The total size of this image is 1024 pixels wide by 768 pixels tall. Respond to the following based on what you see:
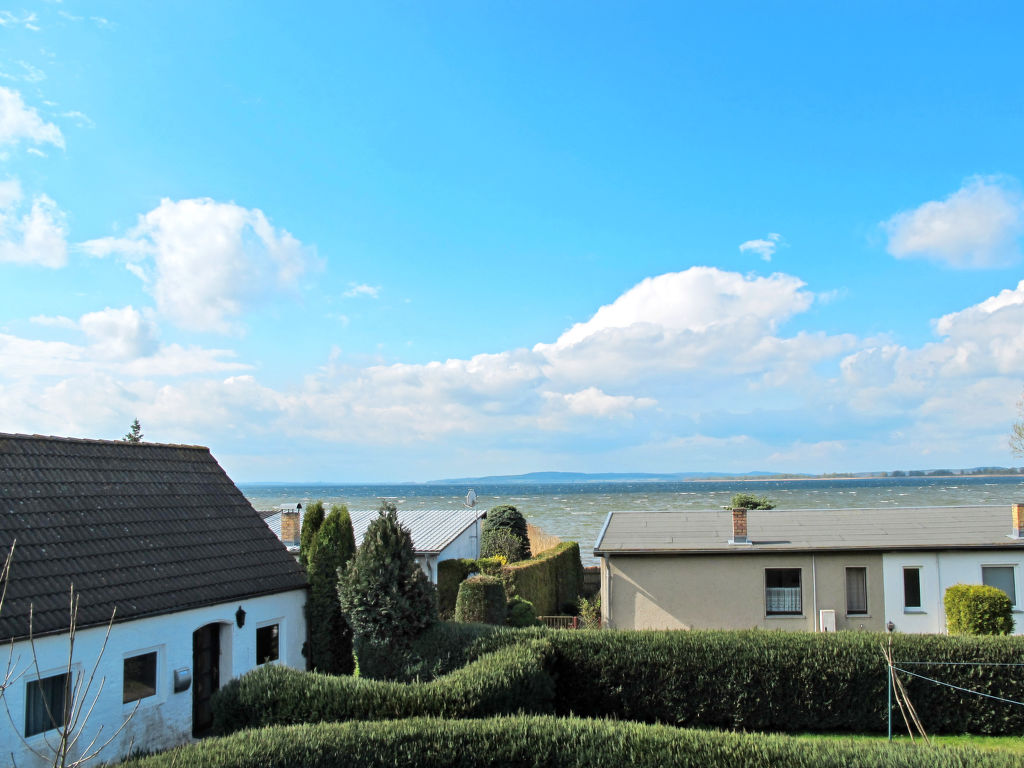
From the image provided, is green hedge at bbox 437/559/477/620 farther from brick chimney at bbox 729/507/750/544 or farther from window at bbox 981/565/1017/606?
window at bbox 981/565/1017/606

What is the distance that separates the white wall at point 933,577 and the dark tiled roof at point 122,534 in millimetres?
15531

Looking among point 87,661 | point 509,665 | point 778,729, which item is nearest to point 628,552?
point 778,729

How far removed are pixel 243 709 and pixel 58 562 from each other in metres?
4.08

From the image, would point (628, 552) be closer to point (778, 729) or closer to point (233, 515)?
point (778, 729)

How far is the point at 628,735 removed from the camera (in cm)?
856

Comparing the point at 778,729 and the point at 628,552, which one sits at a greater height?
the point at 628,552

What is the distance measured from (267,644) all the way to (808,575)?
46.9 feet

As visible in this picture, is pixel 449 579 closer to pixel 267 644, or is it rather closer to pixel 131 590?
pixel 267 644

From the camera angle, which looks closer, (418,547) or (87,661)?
(87,661)

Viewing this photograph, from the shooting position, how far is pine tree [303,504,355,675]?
52.9ft

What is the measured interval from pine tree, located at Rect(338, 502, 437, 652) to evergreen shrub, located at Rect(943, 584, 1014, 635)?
1327 cm

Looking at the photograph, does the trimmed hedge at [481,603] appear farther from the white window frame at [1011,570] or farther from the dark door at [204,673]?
the white window frame at [1011,570]

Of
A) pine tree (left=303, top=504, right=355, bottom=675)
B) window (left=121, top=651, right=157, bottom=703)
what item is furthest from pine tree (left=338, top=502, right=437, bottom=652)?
window (left=121, top=651, right=157, bottom=703)

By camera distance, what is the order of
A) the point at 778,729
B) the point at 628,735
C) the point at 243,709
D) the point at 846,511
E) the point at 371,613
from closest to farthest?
the point at 628,735 → the point at 243,709 → the point at 778,729 → the point at 371,613 → the point at 846,511
